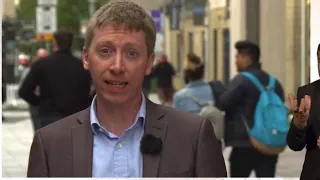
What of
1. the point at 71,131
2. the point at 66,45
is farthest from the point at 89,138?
the point at 66,45

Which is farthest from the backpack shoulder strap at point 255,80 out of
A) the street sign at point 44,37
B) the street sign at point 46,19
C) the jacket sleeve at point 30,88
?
the street sign at point 46,19

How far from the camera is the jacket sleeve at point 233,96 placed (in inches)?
266

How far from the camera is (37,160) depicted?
2441 mm

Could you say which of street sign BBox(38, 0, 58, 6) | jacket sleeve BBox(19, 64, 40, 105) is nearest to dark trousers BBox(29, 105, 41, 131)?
jacket sleeve BBox(19, 64, 40, 105)

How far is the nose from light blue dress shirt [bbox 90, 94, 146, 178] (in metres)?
0.12

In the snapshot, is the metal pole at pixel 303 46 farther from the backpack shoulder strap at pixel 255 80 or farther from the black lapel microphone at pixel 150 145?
the black lapel microphone at pixel 150 145

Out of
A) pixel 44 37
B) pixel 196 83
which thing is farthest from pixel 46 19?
pixel 196 83

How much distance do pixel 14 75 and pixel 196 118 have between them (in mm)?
11173

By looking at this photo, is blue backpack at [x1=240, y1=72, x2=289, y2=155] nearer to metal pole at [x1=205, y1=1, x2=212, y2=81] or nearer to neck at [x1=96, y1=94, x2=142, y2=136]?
neck at [x1=96, y1=94, x2=142, y2=136]

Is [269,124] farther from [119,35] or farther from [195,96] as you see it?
[119,35]

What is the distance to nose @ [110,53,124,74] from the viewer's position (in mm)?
2328

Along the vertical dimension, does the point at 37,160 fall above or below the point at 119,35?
below

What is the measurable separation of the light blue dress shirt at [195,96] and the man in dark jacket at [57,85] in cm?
74

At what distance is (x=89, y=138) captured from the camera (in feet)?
7.91
